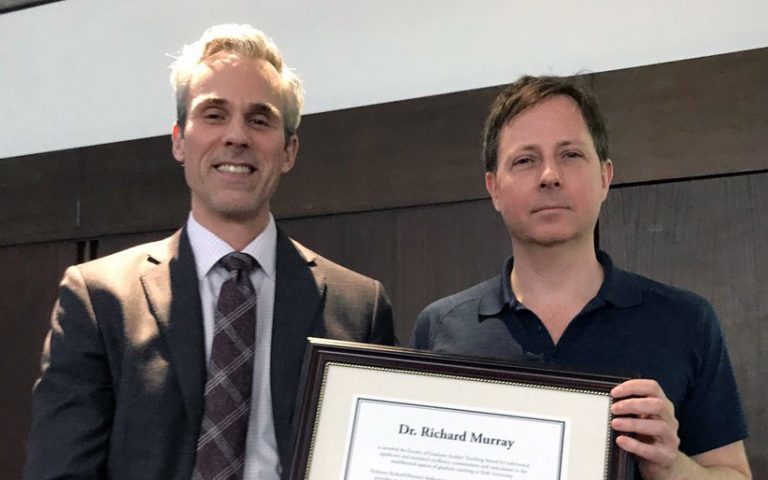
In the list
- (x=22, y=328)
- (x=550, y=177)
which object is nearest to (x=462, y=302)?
(x=550, y=177)

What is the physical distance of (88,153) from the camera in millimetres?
2928

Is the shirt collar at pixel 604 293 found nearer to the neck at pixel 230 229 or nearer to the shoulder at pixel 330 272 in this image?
the shoulder at pixel 330 272

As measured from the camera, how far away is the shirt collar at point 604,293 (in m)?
1.42

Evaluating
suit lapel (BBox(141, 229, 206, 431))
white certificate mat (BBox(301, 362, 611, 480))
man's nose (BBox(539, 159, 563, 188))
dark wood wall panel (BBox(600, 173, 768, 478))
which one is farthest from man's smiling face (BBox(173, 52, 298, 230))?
dark wood wall panel (BBox(600, 173, 768, 478))

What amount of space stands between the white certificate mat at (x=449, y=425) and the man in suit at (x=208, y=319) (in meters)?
0.08

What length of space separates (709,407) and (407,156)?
4.23ft

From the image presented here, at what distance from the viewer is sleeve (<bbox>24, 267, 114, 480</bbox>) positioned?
4.45ft

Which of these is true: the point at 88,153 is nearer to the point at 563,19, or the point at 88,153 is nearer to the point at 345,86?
the point at 345,86

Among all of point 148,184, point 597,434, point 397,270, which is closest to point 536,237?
point 597,434

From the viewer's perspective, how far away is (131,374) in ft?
4.57

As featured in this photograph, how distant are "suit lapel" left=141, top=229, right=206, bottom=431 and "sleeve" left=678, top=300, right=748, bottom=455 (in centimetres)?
79

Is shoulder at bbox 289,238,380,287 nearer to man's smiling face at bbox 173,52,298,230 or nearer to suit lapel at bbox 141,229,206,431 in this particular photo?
man's smiling face at bbox 173,52,298,230

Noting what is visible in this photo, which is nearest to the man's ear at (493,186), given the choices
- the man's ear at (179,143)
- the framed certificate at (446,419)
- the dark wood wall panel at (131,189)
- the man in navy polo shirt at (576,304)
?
the man in navy polo shirt at (576,304)

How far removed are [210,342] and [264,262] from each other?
0.65 ft
